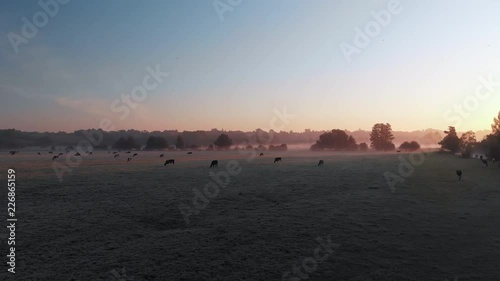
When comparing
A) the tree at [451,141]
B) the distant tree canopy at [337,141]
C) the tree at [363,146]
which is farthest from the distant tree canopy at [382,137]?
the tree at [451,141]

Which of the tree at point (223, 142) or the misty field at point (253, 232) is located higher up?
the tree at point (223, 142)

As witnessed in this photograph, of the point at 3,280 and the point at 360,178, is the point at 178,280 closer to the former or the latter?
the point at 3,280

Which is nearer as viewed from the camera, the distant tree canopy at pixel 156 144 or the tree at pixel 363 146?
the tree at pixel 363 146

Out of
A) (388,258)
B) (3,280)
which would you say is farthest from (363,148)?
(3,280)

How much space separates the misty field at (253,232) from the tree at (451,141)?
85645mm

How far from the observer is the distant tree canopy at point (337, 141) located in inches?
6058

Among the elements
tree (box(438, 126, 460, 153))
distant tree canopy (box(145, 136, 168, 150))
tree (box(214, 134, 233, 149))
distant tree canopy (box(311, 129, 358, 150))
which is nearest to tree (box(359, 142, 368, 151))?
distant tree canopy (box(311, 129, 358, 150))

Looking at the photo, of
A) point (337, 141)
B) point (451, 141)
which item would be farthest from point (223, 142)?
point (451, 141)

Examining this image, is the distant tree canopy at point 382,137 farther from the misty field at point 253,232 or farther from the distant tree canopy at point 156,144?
the misty field at point 253,232

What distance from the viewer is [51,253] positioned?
645 inches

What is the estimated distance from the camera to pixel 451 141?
10844cm

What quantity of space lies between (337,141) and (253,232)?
142 m

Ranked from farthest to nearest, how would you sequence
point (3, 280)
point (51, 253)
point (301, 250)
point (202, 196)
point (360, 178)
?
point (360, 178) → point (202, 196) → point (301, 250) → point (51, 253) → point (3, 280)

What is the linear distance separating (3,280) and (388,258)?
18828 mm
